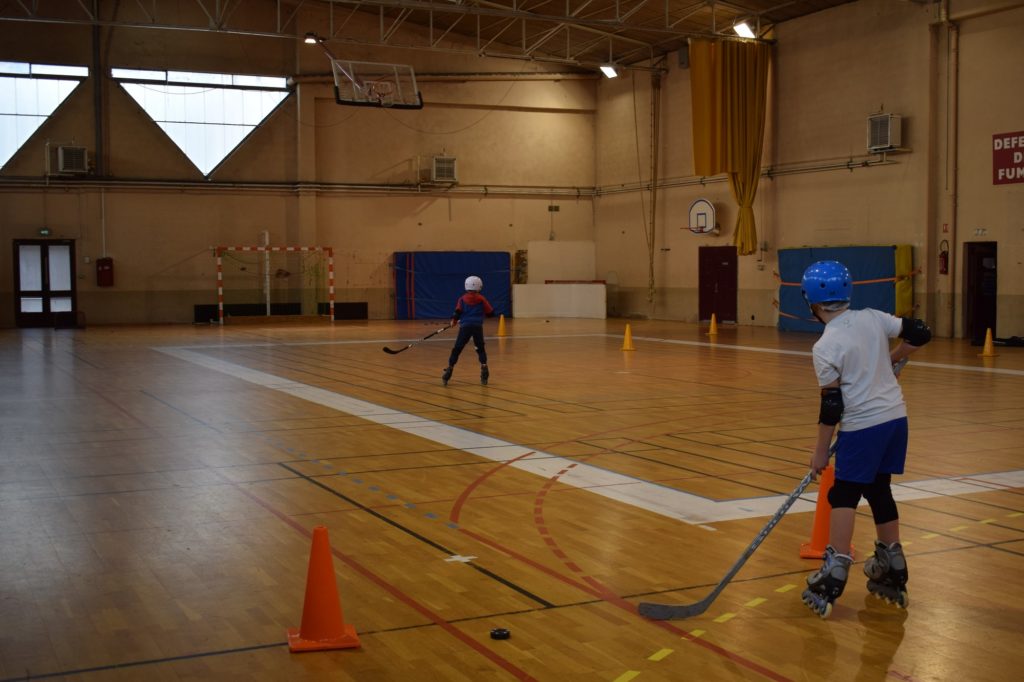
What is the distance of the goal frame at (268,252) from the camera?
106 ft

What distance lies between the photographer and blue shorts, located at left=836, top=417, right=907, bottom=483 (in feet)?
16.5

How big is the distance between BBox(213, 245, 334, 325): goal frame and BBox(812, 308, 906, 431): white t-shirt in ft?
93.6

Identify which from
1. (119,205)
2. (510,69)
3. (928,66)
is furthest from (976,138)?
(119,205)

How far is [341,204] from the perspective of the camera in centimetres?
3431

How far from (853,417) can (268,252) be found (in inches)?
1180

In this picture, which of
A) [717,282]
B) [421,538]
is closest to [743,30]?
[717,282]

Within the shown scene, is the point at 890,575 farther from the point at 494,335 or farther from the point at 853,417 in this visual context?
the point at 494,335

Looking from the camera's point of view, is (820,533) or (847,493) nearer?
(847,493)

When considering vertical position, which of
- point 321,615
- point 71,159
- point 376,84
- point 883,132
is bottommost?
point 321,615

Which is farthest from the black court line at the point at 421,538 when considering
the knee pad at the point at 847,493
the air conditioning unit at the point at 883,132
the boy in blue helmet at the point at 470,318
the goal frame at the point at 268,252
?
the goal frame at the point at 268,252

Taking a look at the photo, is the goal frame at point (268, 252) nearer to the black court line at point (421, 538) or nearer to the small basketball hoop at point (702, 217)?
the small basketball hoop at point (702, 217)

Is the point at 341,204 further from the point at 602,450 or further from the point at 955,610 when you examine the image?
the point at 955,610

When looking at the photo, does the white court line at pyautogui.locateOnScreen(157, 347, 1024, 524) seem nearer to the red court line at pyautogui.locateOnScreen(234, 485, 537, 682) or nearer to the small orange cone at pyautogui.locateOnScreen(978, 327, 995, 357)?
the red court line at pyautogui.locateOnScreen(234, 485, 537, 682)

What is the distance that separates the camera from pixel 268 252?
3331 cm
